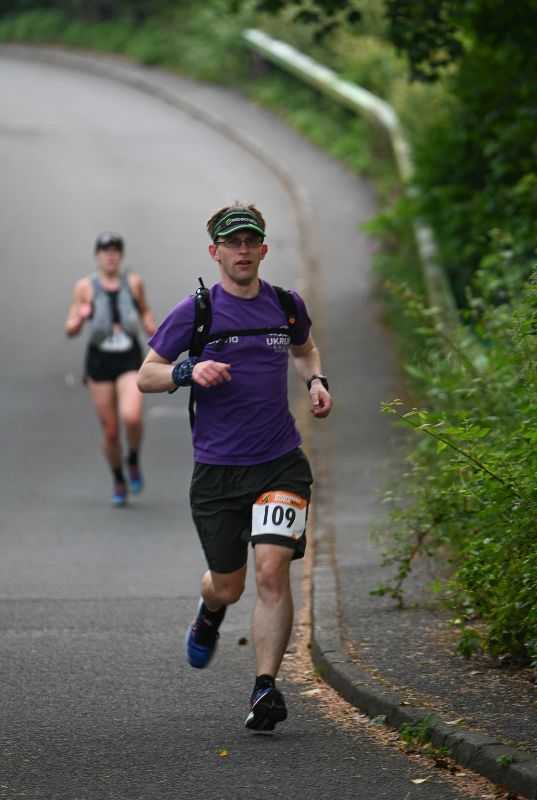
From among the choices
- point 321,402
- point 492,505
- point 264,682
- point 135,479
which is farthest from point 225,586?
point 135,479

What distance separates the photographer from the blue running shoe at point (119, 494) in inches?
459

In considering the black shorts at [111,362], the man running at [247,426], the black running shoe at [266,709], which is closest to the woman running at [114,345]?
the black shorts at [111,362]

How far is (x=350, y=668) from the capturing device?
688 centimetres

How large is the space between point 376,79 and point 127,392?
16.2 metres

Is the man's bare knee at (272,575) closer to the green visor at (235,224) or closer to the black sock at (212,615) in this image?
the black sock at (212,615)

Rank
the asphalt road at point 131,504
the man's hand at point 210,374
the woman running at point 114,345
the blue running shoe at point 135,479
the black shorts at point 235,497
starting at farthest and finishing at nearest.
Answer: the blue running shoe at point 135,479 < the woman running at point 114,345 < the black shorts at point 235,497 < the man's hand at point 210,374 < the asphalt road at point 131,504

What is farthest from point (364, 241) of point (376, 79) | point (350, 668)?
point (350, 668)

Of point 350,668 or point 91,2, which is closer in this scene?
point 350,668

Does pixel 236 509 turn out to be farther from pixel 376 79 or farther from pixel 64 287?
pixel 376 79

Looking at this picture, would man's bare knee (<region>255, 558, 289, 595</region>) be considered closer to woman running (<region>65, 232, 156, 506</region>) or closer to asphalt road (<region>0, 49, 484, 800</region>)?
asphalt road (<region>0, 49, 484, 800</region>)

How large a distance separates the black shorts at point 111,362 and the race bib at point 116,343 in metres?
0.03

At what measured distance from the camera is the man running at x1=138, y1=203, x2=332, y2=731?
626 cm

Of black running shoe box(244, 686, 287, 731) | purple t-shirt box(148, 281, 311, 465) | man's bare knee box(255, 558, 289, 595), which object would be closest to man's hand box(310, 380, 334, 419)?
purple t-shirt box(148, 281, 311, 465)

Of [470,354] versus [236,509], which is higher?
[470,354]
